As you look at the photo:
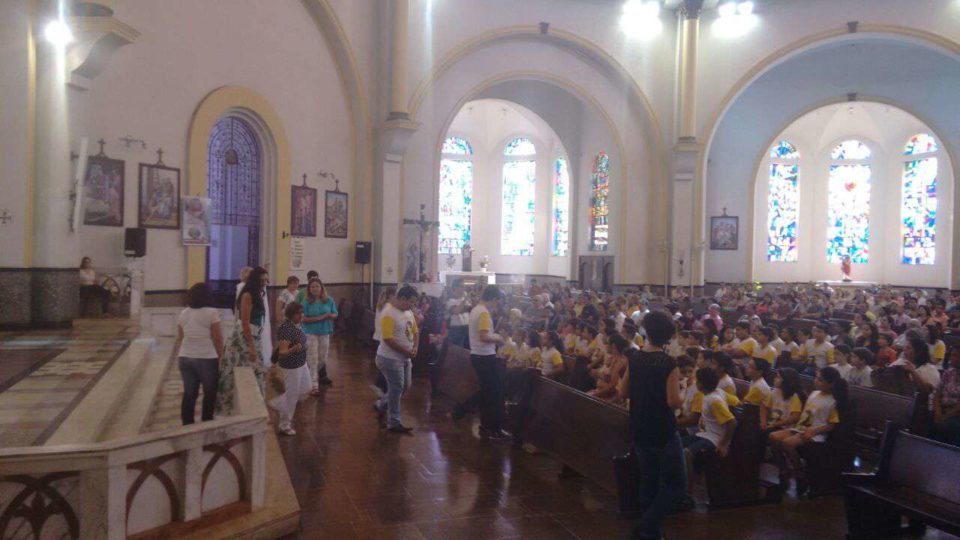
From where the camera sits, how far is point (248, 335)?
648 cm

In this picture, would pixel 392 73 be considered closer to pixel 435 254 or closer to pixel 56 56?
pixel 435 254

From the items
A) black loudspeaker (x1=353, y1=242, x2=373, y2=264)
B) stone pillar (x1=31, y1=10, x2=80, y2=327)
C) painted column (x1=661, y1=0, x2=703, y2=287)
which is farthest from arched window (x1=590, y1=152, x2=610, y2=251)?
stone pillar (x1=31, y1=10, x2=80, y2=327)

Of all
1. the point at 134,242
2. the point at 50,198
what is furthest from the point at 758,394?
the point at 50,198

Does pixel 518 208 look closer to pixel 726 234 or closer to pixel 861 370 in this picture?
pixel 726 234

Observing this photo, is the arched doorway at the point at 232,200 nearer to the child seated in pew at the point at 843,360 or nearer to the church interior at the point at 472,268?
the church interior at the point at 472,268

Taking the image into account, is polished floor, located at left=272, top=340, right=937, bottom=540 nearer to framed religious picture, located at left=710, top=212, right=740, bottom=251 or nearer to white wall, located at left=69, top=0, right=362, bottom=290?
white wall, located at left=69, top=0, right=362, bottom=290

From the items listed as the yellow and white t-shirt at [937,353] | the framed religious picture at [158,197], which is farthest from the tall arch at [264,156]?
the yellow and white t-shirt at [937,353]

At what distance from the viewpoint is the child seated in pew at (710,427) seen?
5.68m

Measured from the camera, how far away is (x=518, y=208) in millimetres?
29516

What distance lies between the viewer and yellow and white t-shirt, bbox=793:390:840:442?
6.09 metres

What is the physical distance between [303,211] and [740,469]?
11794 mm

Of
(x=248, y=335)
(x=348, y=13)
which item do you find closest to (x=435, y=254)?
(x=348, y=13)

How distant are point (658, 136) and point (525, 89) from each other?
17.8 feet

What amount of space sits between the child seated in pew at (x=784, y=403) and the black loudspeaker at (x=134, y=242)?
385 inches
